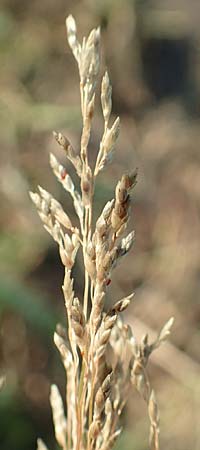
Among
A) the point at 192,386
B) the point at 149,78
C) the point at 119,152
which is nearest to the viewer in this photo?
the point at 192,386

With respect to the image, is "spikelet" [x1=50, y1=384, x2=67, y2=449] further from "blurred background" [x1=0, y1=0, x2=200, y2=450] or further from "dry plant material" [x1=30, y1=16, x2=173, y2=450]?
"blurred background" [x1=0, y1=0, x2=200, y2=450]

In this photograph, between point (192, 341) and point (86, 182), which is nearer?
point (86, 182)

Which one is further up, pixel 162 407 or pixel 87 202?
pixel 87 202

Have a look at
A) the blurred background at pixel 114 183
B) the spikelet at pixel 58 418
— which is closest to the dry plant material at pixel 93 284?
the spikelet at pixel 58 418

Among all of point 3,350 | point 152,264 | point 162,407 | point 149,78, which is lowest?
point 162,407

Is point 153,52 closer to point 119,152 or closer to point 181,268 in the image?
point 119,152

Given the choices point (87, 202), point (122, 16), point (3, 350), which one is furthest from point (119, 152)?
point (87, 202)

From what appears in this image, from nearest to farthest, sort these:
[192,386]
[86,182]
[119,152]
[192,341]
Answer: [86,182], [192,386], [192,341], [119,152]
